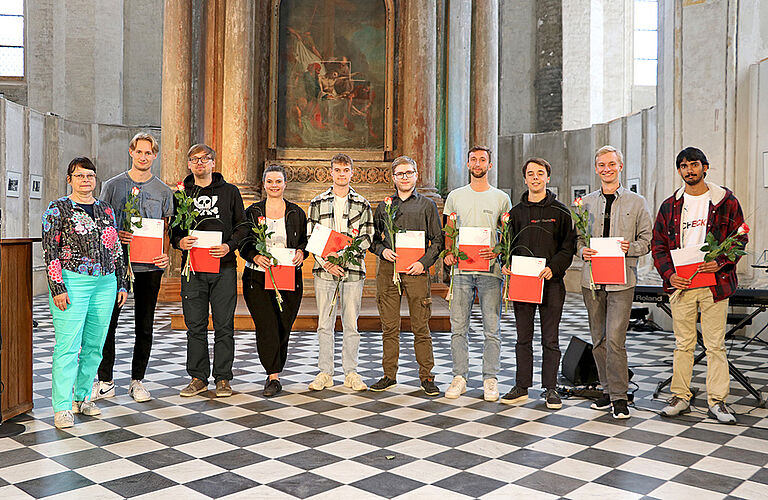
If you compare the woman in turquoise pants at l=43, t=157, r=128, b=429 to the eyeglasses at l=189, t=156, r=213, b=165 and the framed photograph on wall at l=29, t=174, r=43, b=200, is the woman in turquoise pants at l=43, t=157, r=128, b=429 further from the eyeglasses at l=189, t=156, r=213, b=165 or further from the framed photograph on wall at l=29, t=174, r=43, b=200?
the framed photograph on wall at l=29, t=174, r=43, b=200

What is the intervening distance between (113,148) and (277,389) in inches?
470

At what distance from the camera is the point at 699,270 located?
5.06 metres

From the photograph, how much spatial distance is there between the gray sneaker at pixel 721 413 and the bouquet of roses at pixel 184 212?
399 centimetres

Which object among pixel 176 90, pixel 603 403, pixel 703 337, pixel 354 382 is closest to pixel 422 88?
pixel 176 90

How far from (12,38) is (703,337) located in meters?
18.5

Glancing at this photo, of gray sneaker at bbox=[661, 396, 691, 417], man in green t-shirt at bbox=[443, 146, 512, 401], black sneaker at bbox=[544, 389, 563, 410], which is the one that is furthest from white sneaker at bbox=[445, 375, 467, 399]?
gray sneaker at bbox=[661, 396, 691, 417]

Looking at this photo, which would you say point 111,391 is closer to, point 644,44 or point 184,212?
point 184,212

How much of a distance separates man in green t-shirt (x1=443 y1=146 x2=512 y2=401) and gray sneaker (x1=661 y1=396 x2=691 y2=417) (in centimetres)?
124

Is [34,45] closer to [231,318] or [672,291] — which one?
[231,318]

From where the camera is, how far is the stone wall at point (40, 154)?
1298cm

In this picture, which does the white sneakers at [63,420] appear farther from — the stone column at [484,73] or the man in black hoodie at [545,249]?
the stone column at [484,73]

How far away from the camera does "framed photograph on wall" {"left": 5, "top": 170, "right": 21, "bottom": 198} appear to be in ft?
42.5

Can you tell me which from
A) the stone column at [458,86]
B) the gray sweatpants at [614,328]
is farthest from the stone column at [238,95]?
the gray sweatpants at [614,328]

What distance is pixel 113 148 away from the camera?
639 inches
